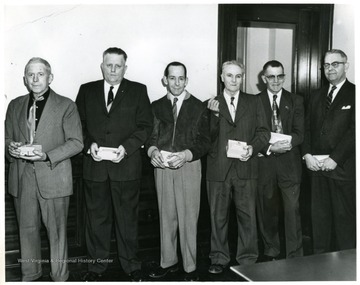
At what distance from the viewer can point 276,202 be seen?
308 cm

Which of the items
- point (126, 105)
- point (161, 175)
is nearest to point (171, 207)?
point (161, 175)

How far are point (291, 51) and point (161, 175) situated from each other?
211 cm

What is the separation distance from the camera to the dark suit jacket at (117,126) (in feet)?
8.75

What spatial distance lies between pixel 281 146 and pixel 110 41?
5.17ft

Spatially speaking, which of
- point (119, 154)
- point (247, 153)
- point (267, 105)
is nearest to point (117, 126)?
point (119, 154)

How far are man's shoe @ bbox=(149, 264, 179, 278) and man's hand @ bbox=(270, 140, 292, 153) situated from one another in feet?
3.66

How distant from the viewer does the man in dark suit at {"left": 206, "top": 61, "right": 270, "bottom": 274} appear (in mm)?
2799

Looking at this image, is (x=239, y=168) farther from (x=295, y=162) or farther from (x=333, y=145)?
(x=333, y=145)

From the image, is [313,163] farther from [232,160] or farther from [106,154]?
[106,154]

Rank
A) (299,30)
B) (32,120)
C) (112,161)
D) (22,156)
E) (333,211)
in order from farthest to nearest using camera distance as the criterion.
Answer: (299,30) → (333,211) → (112,161) → (32,120) → (22,156)

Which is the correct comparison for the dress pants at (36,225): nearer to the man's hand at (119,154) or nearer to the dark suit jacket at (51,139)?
the dark suit jacket at (51,139)

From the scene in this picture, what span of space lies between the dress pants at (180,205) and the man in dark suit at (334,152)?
2.88 feet

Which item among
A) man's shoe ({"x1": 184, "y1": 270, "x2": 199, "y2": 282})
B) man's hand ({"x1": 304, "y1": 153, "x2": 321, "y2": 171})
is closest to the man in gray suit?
man's shoe ({"x1": 184, "y1": 270, "x2": 199, "y2": 282})

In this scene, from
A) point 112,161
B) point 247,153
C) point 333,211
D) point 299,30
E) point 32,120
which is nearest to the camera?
point 32,120
